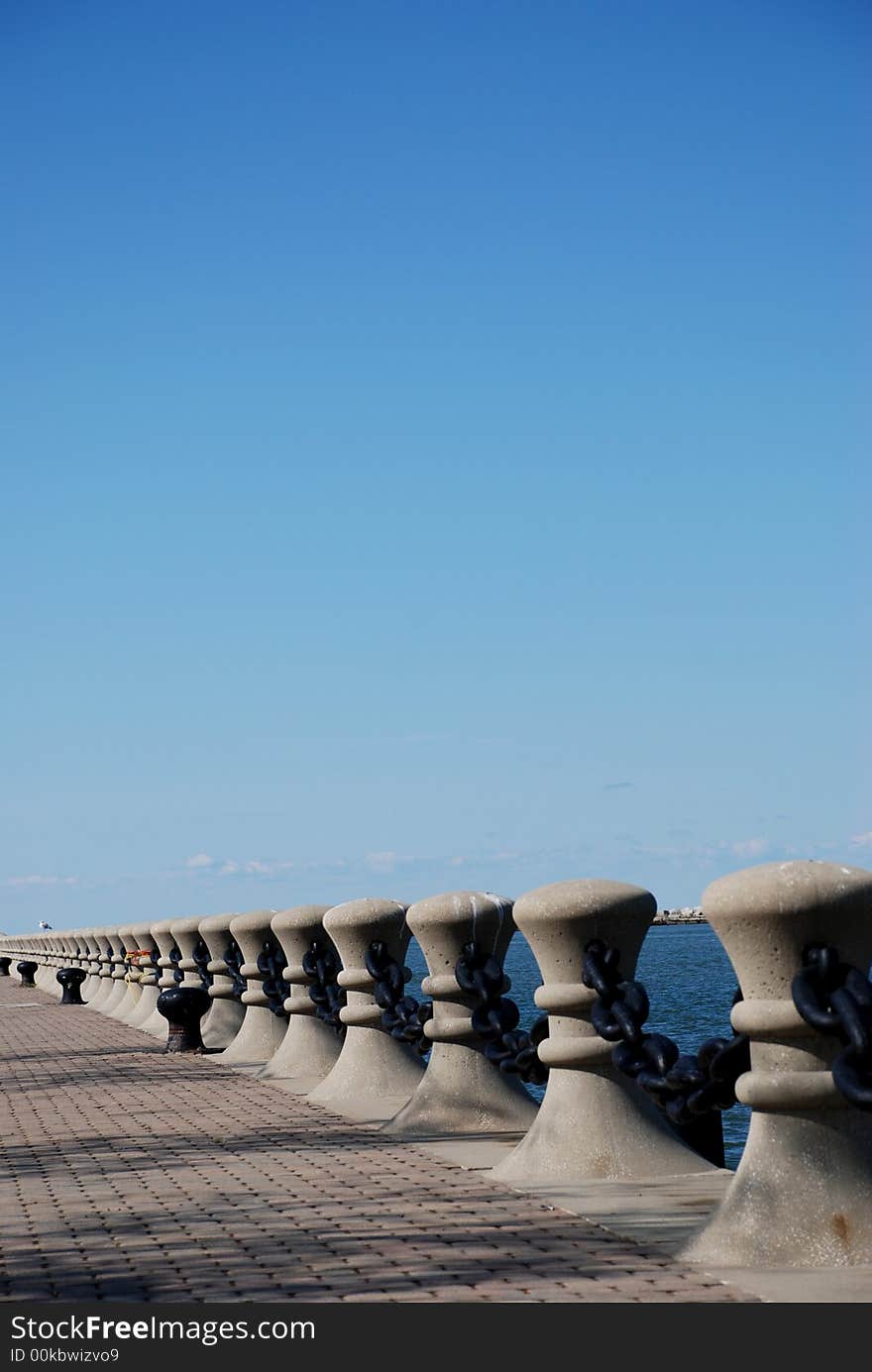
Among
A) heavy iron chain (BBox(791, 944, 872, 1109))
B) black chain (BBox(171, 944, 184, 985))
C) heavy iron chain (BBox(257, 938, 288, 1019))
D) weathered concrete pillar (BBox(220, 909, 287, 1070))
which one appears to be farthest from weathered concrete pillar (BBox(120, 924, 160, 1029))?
heavy iron chain (BBox(791, 944, 872, 1109))

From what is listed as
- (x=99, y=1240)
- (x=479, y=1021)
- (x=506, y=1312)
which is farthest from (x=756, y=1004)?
(x=479, y=1021)

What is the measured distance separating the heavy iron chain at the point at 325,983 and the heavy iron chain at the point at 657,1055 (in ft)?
16.7

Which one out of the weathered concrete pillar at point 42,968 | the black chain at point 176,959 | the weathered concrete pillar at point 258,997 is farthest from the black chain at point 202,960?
the weathered concrete pillar at point 42,968

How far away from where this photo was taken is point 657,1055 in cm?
711

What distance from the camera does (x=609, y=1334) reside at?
5.04m

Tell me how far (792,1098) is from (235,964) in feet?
36.0

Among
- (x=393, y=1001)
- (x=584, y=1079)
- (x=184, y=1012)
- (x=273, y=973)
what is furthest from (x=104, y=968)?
(x=584, y=1079)

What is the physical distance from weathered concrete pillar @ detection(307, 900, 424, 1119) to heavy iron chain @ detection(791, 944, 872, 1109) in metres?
5.71

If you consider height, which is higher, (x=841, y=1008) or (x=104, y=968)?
(x=841, y=1008)

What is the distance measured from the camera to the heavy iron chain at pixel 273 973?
48.6 feet

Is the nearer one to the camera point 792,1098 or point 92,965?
point 792,1098

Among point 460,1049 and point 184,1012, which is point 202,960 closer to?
point 184,1012

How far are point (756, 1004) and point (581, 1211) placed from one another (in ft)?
4.71

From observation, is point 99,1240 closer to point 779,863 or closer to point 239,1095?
point 779,863
